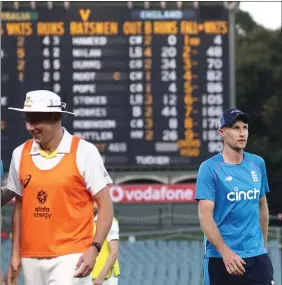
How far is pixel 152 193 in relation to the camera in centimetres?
2017

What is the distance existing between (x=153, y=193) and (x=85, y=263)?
1550 cm

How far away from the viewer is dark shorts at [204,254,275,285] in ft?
18.6

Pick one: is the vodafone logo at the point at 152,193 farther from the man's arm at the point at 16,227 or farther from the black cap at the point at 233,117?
the man's arm at the point at 16,227

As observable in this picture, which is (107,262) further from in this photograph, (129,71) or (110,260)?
(129,71)

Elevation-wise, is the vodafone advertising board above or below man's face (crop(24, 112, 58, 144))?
below

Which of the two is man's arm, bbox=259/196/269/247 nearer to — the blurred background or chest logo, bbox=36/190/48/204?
chest logo, bbox=36/190/48/204

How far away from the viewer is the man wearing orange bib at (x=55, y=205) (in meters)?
4.71

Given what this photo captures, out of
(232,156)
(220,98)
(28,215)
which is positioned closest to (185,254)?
(220,98)

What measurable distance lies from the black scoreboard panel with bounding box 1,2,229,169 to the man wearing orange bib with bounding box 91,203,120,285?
9.04 m

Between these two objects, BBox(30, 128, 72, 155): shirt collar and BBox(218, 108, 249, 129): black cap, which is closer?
BBox(30, 128, 72, 155): shirt collar

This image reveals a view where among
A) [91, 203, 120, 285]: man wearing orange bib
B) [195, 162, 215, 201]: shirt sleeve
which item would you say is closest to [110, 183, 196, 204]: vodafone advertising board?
[91, 203, 120, 285]: man wearing orange bib

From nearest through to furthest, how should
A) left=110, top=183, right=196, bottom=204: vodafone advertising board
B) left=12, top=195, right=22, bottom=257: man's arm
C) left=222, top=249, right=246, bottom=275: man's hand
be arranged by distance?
left=12, top=195, right=22, bottom=257: man's arm → left=222, top=249, right=246, bottom=275: man's hand → left=110, top=183, right=196, bottom=204: vodafone advertising board

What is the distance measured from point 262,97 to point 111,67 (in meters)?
18.5

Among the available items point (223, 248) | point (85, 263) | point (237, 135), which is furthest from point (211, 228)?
point (85, 263)
